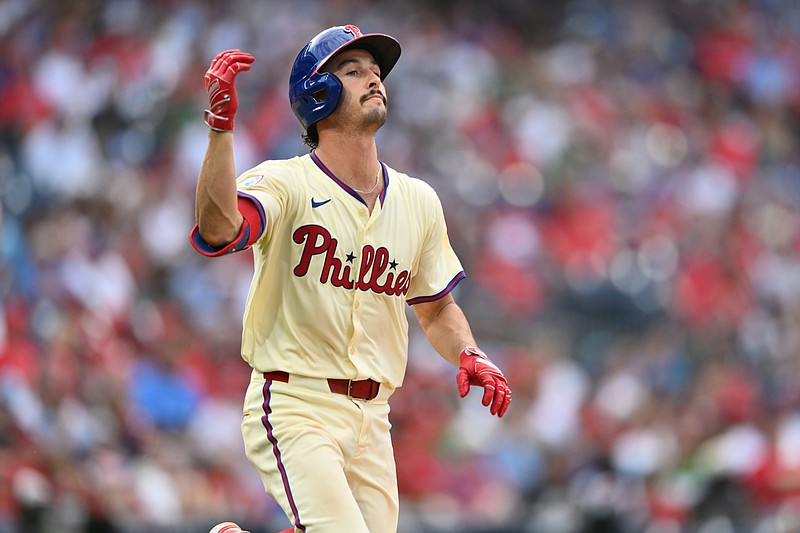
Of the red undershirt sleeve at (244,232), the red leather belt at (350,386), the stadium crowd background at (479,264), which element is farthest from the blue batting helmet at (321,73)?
the stadium crowd background at (479,264)

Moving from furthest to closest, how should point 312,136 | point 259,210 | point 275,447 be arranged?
point 312,136
point 275,447
point 259,210

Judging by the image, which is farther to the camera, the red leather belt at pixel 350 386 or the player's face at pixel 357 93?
the player's face at pixel 357 93

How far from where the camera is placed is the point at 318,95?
4.51 meters

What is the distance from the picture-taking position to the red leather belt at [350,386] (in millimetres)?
4371

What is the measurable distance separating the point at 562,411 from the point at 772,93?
545cm

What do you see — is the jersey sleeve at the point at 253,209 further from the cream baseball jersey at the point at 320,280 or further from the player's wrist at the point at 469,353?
the player's wrist at the point at 469,353

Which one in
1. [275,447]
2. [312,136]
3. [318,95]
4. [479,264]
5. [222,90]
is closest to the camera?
[222,90]

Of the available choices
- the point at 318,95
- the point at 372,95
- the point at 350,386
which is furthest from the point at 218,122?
the point at 350,386

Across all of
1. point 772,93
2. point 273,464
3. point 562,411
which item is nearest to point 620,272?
point 562,411

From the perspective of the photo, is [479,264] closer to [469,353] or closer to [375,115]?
[469,353]

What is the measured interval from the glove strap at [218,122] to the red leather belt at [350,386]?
0.93 meters

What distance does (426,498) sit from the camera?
A: 8.67 m

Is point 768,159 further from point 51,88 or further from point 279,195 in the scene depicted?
point 279,195

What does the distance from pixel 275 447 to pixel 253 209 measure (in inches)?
32.4
